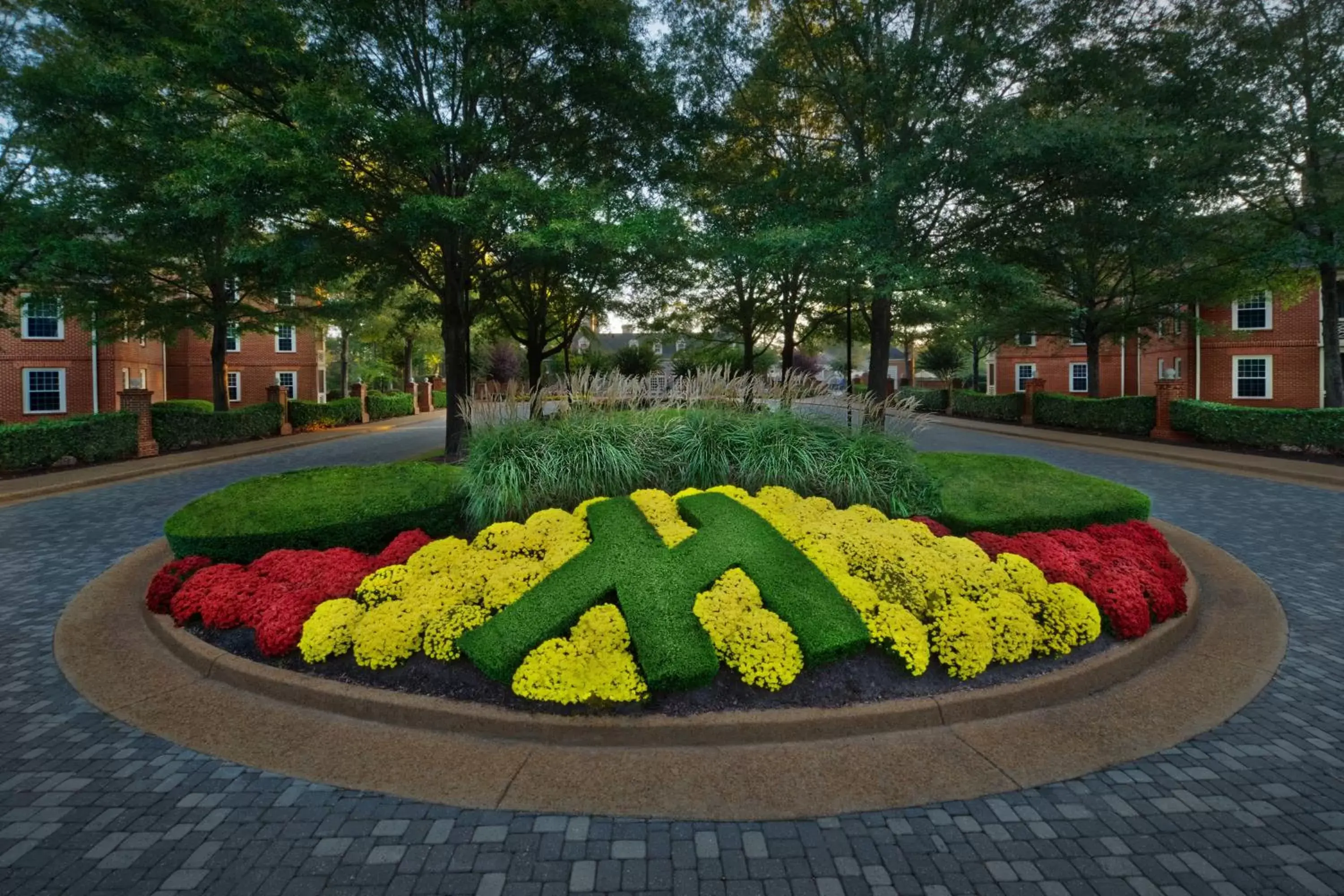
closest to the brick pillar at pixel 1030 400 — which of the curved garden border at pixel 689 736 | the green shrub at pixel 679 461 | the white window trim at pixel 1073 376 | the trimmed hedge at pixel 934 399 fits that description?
the trimmed hedge at pixel 934 399

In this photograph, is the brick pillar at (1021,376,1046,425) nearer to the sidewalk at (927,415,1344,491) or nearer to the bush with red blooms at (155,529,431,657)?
the sidewalk at (927,415,1344,491)

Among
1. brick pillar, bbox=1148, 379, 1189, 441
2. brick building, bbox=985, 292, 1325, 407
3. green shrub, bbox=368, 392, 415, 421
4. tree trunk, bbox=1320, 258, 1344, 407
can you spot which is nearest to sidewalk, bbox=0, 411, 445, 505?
green shrub, bbox=368, 392, 415, 421

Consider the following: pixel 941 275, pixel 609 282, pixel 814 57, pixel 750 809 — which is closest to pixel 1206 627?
pixel 750 809

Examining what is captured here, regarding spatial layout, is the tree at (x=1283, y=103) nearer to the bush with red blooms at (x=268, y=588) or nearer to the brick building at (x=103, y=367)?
the bush with red blooms at (x=268, y=588)

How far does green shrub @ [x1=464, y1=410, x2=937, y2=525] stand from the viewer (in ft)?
19.8

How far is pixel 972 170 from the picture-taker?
32.9ft

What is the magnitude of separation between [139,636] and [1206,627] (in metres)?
7.65

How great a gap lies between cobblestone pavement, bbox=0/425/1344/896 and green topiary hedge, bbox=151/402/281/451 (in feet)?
54.5

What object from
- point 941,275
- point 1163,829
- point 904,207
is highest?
point 904,207

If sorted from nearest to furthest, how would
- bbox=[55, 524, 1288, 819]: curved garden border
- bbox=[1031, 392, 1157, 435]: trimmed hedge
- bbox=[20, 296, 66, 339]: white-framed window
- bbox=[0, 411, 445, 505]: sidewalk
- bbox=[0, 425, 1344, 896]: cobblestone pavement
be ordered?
bbox=[0, 425, 1344, 896]: cobblestone pavement
bbox=[55, 524, 1288, 819]: curved garden border
bbox=[0, 411, 445, 505]: sidewalk
bbox=[1031, 392, 1157, 435]: trimmed hedge
bbox=[20, 296, 66, 339]: white-framed window

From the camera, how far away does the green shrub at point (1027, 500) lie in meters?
5.86

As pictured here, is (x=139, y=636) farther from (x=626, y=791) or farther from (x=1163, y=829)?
(x=1163, y=829)

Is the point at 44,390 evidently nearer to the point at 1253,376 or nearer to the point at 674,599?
the point at 674,599

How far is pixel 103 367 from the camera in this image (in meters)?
25.2
